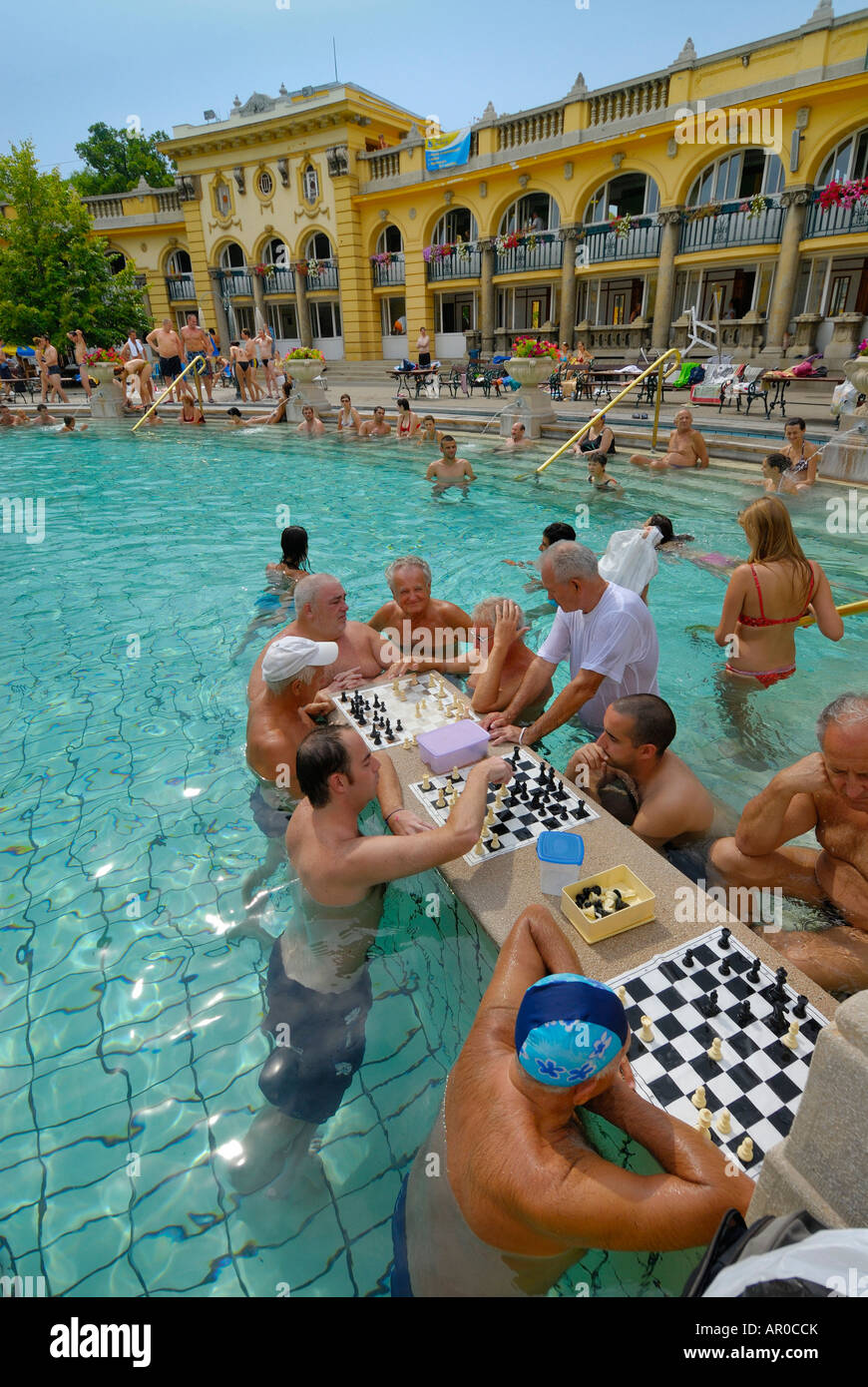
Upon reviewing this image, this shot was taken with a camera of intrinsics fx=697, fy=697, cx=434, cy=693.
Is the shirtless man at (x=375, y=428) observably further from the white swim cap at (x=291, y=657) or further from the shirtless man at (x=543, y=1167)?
the shirtless man at (x=543, y=1167)

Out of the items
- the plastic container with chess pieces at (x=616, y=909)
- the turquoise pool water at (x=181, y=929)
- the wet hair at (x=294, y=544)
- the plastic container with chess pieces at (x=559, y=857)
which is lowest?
the turquoise pool water at (x=181, y=929)

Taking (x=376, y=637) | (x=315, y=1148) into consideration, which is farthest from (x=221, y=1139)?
(x=376, y=637)

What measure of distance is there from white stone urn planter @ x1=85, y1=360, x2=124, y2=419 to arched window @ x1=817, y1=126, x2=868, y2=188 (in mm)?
20074

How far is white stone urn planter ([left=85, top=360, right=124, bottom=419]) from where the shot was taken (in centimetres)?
1984

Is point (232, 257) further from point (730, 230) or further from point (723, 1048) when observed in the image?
point (723, 1048)

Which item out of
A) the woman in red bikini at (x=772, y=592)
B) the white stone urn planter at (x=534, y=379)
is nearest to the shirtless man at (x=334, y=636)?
the woman in red bikini at (x=772, y=592)

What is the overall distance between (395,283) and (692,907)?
Result: 3025 cm

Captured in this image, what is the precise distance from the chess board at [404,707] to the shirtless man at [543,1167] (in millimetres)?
1806

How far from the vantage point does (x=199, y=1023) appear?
3049 mm

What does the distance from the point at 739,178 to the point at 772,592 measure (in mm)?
22437

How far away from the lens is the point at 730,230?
20125 millimetres

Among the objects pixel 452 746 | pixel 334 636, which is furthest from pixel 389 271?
pixel 452 746

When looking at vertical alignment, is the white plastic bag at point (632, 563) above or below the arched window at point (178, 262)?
below

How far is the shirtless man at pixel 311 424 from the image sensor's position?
54.3 ft
